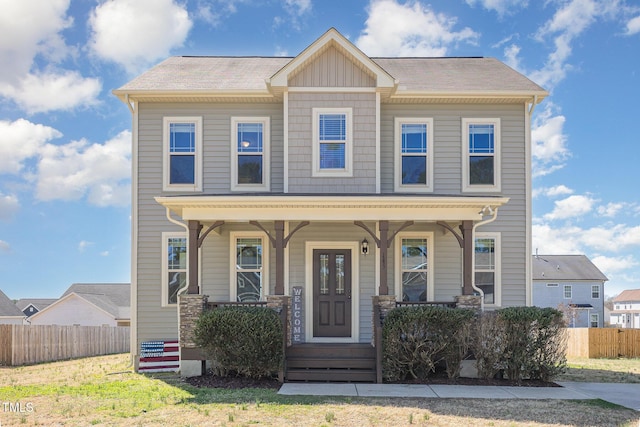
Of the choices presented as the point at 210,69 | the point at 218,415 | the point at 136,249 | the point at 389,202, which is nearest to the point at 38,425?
the point at 218,415

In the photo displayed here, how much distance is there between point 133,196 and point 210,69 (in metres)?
3.88

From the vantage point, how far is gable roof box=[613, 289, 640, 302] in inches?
2679

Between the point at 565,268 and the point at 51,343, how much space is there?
3959 centimetres

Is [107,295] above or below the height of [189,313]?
below

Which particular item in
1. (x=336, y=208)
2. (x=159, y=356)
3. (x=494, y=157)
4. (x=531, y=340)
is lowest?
(x=159, y=356)

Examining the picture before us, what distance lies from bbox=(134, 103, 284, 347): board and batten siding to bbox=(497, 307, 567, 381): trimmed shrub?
5867mm

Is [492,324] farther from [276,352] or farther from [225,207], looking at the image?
[225,207]

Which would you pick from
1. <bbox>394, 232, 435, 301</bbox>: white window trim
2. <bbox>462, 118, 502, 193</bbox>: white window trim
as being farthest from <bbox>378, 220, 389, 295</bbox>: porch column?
<bbox>462, 118, 502, 193</bbox>: white window trim

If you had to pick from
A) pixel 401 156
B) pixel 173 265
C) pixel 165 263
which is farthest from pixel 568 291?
pixel 165 263

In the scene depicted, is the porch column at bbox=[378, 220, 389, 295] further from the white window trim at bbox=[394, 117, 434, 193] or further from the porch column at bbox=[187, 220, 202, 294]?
the porch column at bbox=[187, 220, 202, 294]

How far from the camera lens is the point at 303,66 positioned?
1260cm

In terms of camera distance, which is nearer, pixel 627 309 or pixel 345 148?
pixel 345 148

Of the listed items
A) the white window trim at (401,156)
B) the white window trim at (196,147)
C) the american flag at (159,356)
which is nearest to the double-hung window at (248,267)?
the white window trim at (196,147)

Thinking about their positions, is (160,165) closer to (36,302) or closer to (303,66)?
(303,66)
